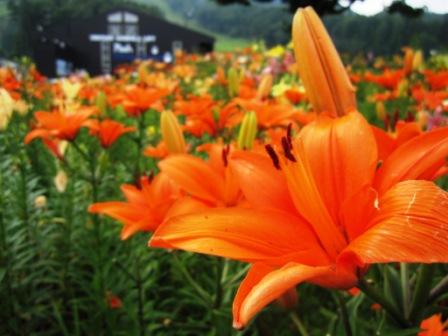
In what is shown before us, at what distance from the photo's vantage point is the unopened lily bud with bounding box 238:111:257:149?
0.78 metres

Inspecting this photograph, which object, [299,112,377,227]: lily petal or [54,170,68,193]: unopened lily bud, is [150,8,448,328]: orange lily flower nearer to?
[299,112,377,227]: lily petal

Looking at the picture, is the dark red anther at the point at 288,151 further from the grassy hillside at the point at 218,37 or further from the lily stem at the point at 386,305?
the grassy hillside at the point at 218,37

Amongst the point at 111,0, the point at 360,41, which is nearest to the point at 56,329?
the point at 360,41

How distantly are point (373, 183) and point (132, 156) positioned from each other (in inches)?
70.2

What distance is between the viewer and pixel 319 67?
540mm

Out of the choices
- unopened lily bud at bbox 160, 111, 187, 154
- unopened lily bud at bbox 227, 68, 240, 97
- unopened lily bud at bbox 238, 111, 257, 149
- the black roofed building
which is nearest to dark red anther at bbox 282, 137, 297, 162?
unopened lily bud at bbox 238, 111, 257, 149

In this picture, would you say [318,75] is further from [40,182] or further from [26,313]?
[40,182]

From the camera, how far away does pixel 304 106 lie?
6.16 feet

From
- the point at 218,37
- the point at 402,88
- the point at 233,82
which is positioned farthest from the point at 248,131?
the point at 218,37

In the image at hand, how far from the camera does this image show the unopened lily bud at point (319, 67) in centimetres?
53

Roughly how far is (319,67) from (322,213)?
19 cm

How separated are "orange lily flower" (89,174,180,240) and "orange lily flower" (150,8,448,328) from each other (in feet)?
0.84

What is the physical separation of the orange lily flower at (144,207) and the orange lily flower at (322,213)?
0.26m

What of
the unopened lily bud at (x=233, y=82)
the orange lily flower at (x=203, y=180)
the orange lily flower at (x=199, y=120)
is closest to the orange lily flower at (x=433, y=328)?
the orange lily flower at (x=203, y=180)
